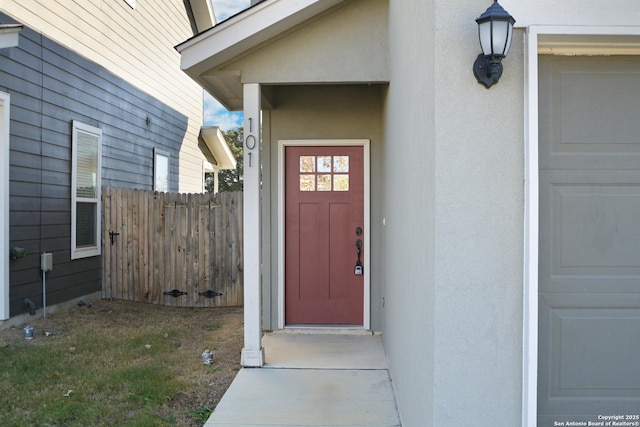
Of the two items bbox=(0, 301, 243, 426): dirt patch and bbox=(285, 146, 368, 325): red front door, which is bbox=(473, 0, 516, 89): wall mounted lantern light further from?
bbox=(285, 146, 368, 325): red front door

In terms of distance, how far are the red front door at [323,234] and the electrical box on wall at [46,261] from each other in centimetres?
306

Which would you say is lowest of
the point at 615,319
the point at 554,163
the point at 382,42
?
Answer: the point at 615,319

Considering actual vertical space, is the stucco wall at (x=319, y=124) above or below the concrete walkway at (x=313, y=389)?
above

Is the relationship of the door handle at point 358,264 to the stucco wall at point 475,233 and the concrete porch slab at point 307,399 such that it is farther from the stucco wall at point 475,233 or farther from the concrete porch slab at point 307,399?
the stucco wall at point 475,233

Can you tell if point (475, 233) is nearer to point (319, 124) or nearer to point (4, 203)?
point (319, 124)

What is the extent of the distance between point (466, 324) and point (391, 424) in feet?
4.97

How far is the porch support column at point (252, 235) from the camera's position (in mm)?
4676

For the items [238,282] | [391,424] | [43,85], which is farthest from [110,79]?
[391,424]

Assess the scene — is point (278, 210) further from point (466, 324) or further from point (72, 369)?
point (466, 324)

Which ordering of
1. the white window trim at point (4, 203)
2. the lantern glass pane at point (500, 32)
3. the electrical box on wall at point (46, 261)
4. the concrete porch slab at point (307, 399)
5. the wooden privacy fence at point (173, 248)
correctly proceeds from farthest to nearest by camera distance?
1. the wooden privacy fence at point (173, 248)
2. the electrical box on wall at point (46, 261)
3. the white window trim at point (4, 203)
4. the concrete porch slab at point (307, 399)
5. the lantern glass pane at point (500, 32)

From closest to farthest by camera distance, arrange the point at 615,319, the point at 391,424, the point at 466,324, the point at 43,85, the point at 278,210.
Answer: the point at 466,324 → the point at 615,319 → the point at 391,424 → the point at 278,210 → the point at 43,85

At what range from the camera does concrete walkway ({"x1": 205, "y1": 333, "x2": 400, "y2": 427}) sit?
366 cm

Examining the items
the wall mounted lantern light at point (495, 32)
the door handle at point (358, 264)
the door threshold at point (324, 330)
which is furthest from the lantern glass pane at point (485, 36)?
the door threshold at point (324, 330)

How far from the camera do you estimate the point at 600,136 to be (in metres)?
2.56
